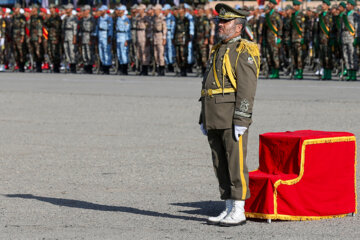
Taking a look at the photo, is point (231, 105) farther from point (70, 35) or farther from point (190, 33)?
point (70, 35)

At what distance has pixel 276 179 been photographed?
7.85 metres

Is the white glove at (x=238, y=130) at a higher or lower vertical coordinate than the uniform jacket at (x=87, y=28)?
higher

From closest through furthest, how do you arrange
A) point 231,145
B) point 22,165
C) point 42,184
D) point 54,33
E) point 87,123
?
1. point 231,145
2. point 42,184
3. point 22,165
4. point 87,123
5. point 54,33

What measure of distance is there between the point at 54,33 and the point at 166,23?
4.53 m

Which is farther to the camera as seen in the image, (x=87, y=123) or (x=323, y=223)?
(x=87, y=123)

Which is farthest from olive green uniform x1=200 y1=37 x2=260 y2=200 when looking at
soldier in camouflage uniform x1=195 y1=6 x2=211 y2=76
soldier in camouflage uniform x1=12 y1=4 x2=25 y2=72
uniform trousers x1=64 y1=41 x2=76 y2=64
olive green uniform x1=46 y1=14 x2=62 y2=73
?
soldier in camouflage uniform x1=12 y1=4 x2=25 y2=72

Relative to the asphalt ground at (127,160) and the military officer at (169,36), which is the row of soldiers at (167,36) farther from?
the asphalt ground at (127,160)

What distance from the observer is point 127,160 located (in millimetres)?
11695

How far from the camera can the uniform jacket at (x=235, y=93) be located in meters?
7.48

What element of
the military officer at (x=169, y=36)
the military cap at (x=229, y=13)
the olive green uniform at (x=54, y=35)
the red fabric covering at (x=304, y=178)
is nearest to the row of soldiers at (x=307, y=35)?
the military officer at (x=169, y=36)

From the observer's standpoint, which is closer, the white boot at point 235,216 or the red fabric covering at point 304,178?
the white boot at point 235,216

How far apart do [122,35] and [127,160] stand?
21105 millimetres

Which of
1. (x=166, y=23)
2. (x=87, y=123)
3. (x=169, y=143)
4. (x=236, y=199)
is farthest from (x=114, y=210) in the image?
(x=166, y=23)

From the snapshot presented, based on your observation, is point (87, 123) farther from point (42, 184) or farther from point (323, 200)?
point (323, 200)
